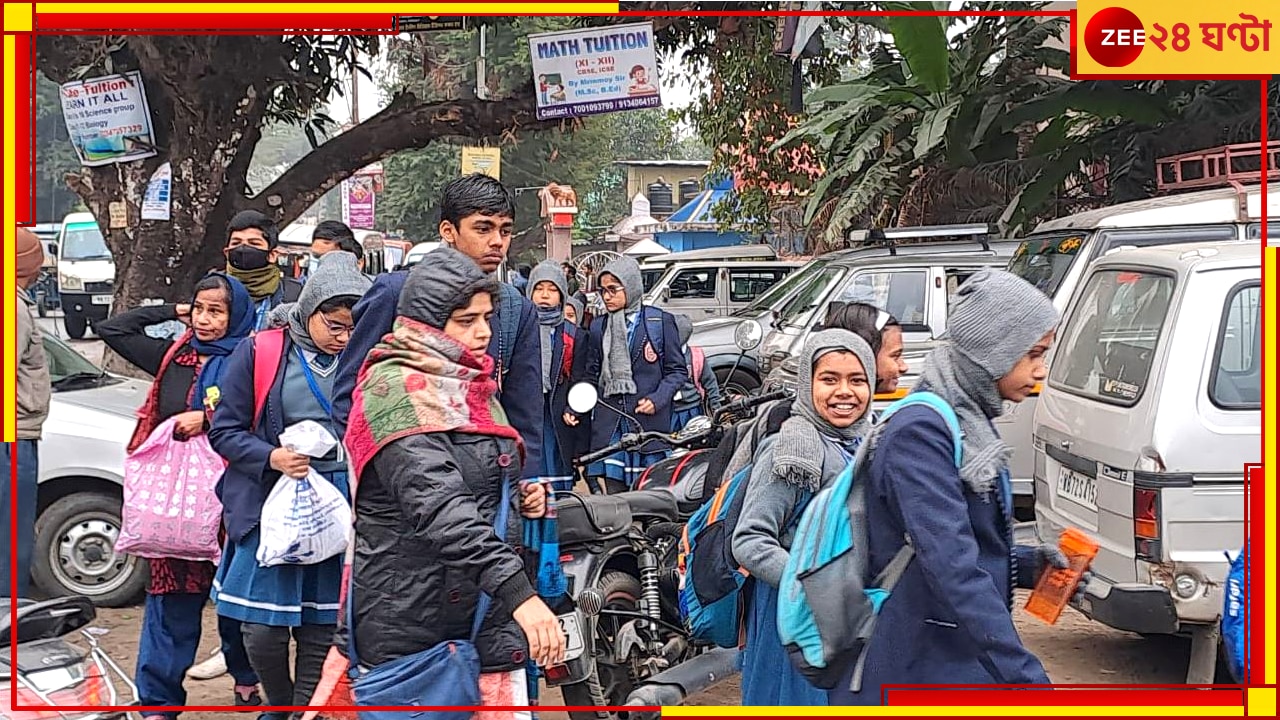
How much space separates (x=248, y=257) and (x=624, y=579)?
187 cm

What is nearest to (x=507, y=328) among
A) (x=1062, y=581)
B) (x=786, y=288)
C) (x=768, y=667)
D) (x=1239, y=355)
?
(x=768, y=667)

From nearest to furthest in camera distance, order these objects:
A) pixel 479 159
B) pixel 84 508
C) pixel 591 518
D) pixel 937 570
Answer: pixel 937 570 → pixel 591 518 → pixel 84 508 → pixel 479 159

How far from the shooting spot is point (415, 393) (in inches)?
109

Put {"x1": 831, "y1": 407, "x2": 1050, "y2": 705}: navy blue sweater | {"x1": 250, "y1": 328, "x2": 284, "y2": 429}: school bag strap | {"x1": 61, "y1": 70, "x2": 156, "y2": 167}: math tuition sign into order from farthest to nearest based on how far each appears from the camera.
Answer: {"x1": 61, "y1": 70, "x2": 156, "y2": 167}: math tuition sign → {"x1": 250, "y1": 328, "x2": 284, "y2": 429}: school bag strap → {"x1": 831, "y1": 407, "x2": 1050, "y2": 705}: navy blue sweater

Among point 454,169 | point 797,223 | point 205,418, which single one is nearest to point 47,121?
point 454,169

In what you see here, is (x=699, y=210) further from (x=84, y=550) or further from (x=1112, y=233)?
(x=84, y=550)

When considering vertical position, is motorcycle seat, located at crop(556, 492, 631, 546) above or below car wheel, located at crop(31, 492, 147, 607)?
above

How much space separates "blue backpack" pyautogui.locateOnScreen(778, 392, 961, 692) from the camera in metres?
2.75

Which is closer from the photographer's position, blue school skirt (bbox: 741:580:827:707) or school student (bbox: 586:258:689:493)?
blue school skirt (bbox: 741:580:827:707)

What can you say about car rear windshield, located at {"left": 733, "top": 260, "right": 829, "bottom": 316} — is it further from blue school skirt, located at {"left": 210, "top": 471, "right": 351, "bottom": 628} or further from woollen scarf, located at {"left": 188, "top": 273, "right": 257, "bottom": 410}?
blue school skirt, located at {"left": 210, "top": 471, "right": 351, "bottom": 628}

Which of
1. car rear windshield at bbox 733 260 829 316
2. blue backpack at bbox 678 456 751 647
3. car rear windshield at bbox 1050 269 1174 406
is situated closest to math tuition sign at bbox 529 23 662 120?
car rear windshield at bbox 733 260 829 316

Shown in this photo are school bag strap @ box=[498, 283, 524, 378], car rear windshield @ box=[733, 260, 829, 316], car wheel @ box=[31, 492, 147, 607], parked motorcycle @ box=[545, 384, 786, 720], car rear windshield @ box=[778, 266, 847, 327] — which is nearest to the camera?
school bag strap @ box=[498, 283, 524, 378]

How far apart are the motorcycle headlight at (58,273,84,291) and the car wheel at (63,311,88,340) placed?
0.48 meters

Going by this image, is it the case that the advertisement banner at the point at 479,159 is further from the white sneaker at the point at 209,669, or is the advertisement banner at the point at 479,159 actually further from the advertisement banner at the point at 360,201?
the white sneaker at the point at 209,669
